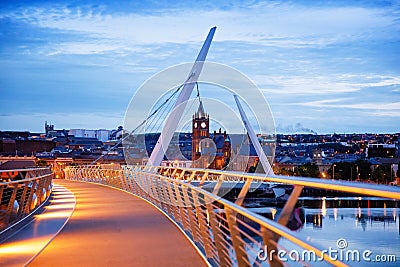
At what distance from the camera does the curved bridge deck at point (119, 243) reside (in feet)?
20.0

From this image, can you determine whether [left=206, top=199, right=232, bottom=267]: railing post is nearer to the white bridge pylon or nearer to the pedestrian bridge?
the pedestrian bridge

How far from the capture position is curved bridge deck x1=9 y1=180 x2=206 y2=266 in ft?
20.0

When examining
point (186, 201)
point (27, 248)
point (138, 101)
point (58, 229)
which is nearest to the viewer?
point (27, 248)

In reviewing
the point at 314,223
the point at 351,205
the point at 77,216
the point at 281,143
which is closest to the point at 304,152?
the point at 281,143

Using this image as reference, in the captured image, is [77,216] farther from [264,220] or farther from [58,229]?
[264,220]

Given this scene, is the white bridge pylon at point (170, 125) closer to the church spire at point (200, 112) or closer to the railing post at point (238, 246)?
the railing post at point (238, 246)

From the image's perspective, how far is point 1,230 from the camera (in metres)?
7.97

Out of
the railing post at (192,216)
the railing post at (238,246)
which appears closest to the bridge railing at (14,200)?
the railing post at (192,216)

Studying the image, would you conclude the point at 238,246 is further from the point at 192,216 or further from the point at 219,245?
the point at 192,216

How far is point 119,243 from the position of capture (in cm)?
746

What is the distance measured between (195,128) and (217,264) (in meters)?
97.0

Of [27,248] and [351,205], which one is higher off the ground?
[27,248]

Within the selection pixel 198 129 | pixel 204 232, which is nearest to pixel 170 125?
pixel 204 232

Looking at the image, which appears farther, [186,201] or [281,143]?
[281,143]
